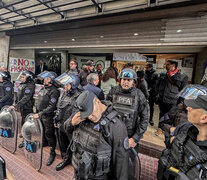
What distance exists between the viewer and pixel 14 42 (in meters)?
6.64

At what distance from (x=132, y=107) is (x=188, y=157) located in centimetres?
95

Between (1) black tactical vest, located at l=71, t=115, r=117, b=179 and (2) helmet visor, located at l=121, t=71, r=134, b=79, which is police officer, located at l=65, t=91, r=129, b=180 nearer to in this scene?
(1) black tactical vest, located at l=71, t=115, r=117, b=179

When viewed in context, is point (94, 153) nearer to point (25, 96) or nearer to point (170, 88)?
point (170, 88)

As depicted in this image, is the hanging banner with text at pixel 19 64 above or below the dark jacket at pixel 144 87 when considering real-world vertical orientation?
above

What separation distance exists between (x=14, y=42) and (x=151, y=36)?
7.33 meters

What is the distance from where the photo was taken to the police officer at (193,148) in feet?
2.78

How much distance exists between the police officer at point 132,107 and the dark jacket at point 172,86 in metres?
1.21

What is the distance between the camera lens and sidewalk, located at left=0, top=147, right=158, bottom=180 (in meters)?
2.18

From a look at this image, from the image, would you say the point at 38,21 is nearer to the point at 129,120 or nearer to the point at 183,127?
the point at 129,120

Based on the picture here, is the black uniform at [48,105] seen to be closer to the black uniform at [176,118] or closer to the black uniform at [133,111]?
the black uniform at [133,111]

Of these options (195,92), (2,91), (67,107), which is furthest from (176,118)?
(2,91)

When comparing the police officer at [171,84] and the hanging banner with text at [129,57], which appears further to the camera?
the hanging banner with text at [129,57]

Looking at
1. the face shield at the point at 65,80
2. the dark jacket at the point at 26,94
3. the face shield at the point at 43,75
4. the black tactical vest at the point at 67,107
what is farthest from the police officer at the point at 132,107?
the dark jacket at the point at 26,94

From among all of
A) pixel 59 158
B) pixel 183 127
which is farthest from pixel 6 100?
pixel 183 127
